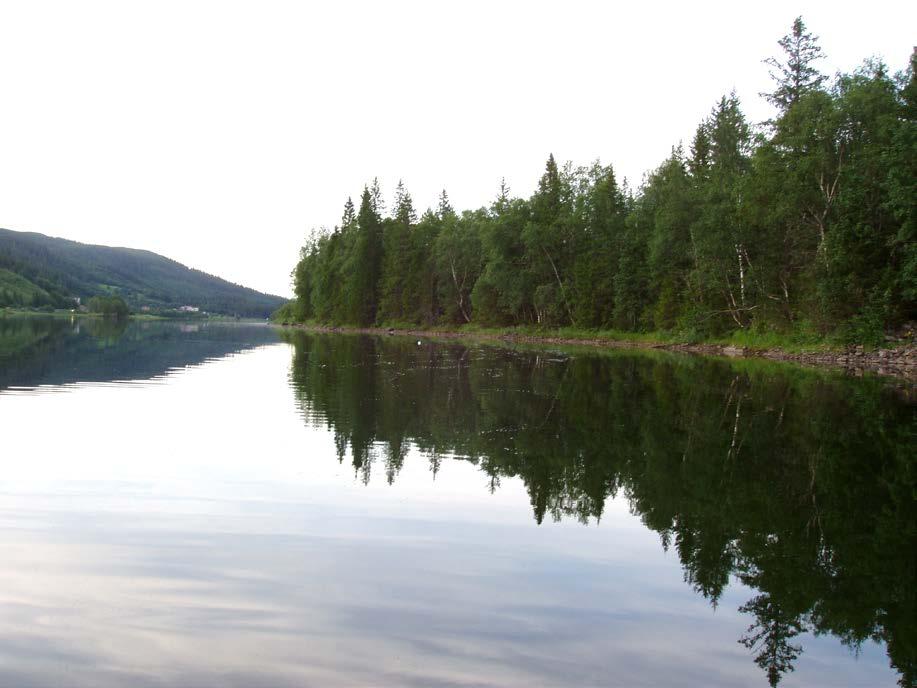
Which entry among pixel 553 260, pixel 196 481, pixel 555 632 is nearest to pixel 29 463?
pixel 196 481

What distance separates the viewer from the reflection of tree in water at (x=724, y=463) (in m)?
7.04

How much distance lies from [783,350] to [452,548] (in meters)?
42.0

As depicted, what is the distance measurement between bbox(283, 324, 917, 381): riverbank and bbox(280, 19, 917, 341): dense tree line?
1156 millimetres

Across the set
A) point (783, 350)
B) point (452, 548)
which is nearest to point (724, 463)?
point (452, 548)

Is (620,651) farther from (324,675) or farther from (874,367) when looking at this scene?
(874,367)

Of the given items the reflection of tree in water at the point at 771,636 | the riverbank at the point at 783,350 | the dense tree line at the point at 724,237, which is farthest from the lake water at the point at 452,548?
the dense tree line at the point at 724,237

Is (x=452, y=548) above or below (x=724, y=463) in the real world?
below

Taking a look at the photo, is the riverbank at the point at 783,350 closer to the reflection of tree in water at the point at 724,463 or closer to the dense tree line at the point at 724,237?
the dense tree line at the point at 724,237

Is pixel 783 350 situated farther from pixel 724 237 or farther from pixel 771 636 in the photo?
pixel 771 636

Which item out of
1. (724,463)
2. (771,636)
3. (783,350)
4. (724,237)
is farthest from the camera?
(724,237)

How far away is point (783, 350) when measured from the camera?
44906 mm

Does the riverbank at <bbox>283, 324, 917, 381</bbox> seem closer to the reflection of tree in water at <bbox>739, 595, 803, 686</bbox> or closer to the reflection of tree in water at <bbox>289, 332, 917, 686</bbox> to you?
the reflection of tree in water at <bbox>289, 332, 917, 686</bbox>

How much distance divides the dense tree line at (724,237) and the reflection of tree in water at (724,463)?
1569cm

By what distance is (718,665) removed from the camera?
560 cm
